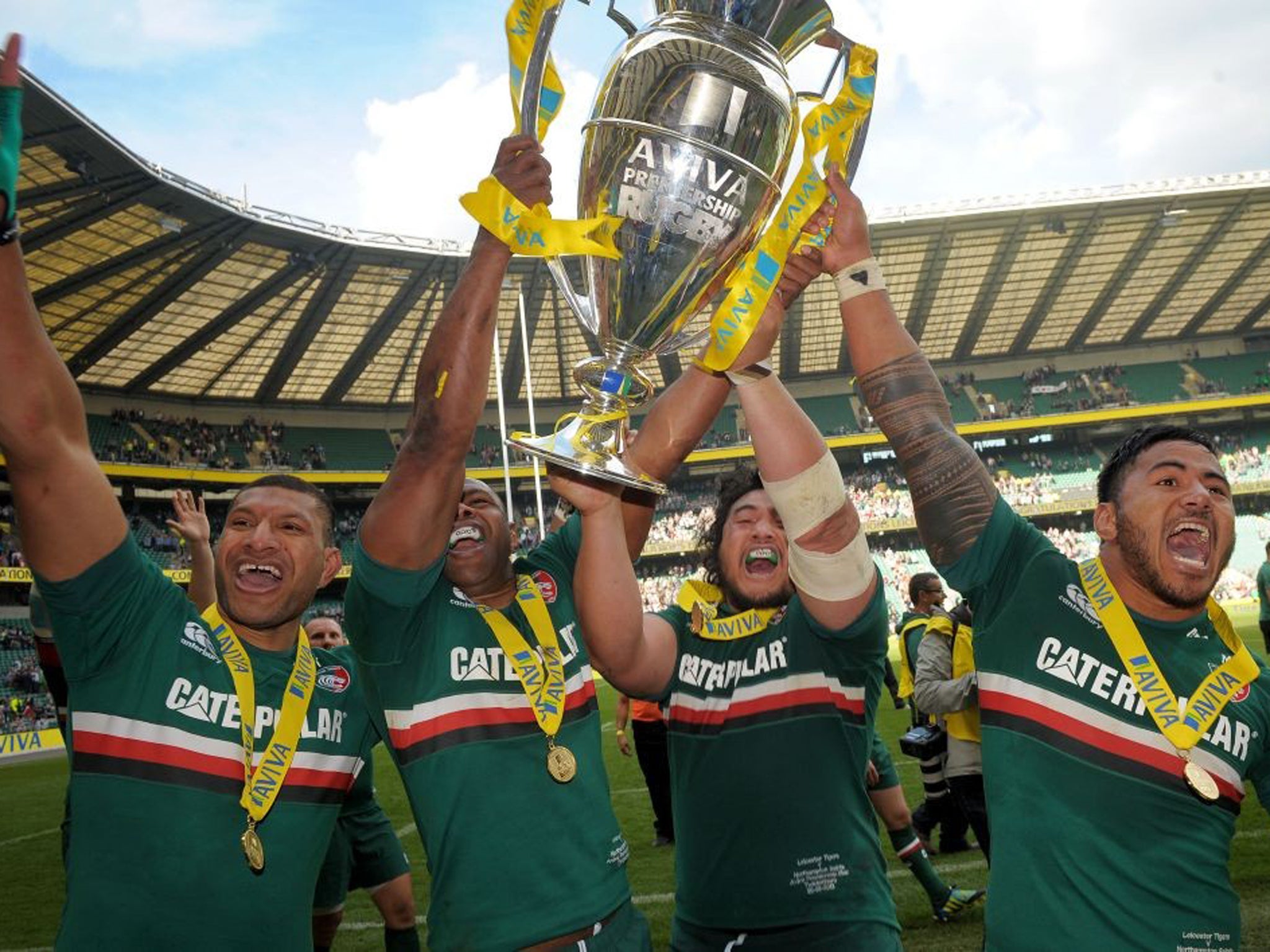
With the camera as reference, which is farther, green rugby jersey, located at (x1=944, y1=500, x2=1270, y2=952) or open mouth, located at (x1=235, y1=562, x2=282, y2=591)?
open mouth, located at (x1=235, y1=562, x2=282, y2=591)

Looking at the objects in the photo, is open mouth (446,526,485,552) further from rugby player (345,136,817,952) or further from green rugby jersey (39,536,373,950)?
green rugby jersey (39,536,373,950)

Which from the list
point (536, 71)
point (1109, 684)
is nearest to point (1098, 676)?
point (1109, 684)

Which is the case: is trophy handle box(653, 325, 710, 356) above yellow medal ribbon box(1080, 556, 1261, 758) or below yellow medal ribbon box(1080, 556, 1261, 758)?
above

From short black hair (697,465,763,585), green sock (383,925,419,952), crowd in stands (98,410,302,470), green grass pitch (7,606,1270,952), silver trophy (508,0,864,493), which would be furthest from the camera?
crowd in stands (98,410,302,470)

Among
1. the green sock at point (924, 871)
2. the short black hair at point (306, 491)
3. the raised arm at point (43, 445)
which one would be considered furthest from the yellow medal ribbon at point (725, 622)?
the green sock at point (924, 871)

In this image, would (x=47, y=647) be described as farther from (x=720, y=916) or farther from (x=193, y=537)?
(x=720, y=916)

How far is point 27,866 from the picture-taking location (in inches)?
341

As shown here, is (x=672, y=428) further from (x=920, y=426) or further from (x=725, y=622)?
(x=920, y=426)

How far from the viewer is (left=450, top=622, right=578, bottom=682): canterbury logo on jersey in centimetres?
228

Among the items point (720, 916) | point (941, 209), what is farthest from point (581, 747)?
point (941, 209)

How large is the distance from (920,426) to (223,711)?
1.70 m

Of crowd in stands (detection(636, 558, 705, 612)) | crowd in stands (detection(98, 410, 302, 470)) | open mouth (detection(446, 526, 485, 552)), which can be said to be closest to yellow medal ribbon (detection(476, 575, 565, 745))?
open mouth (detection(446, 526, 485, 552))

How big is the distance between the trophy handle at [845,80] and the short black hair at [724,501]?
969mm

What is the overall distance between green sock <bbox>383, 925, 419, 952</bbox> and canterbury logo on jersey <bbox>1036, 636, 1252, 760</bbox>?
3387mm
